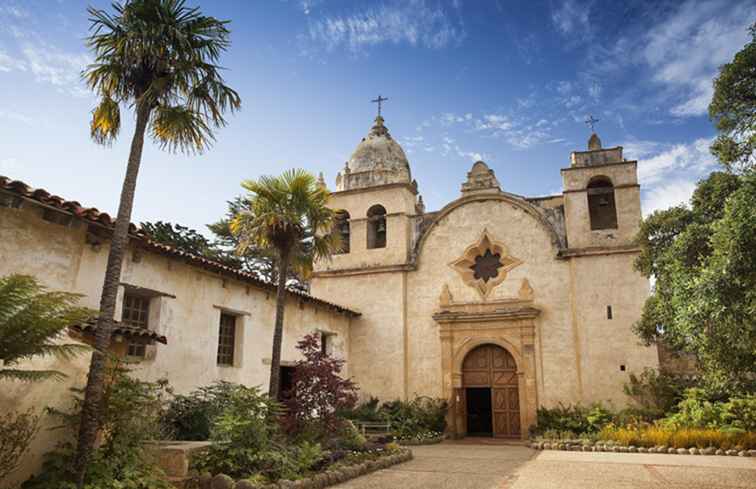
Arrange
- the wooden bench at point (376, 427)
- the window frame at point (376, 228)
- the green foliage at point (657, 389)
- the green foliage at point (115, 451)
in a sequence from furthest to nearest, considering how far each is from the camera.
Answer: the window frame at point (376, 228) < the wooden bench at point (376, 427) < the green foliage at point (657, 389) < the green foliage at point (115, 451)

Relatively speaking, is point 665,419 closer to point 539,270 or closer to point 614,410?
point 614,410

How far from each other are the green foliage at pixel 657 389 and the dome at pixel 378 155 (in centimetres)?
1123

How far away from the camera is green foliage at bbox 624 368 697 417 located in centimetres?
1520

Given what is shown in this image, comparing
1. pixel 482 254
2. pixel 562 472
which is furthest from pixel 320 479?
pixel 482 254

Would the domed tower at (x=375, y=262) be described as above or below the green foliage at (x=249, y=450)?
above

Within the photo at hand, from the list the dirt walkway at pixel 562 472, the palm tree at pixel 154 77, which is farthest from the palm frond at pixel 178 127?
the dirt walkway at pixel 562 472

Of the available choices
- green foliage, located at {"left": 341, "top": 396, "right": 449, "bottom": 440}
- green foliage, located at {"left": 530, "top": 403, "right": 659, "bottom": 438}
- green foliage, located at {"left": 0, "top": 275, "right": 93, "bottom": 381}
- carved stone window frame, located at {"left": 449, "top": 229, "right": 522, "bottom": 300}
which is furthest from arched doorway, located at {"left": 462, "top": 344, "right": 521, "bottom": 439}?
green foliage, located at {"left": 0, "top": 275, "right": 93, "bottom": 381}

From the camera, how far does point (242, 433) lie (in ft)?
28.3

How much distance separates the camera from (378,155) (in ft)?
73.0

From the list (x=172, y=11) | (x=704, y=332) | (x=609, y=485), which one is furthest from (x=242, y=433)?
(x=704, y=332)

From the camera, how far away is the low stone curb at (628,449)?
Answer: 39.9ft

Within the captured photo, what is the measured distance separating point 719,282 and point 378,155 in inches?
612

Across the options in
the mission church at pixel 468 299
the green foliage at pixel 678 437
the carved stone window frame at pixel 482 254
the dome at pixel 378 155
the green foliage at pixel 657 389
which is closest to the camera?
the green foliage at pixel 678 437

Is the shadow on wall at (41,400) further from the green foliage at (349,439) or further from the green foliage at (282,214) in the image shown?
the green foliage at (349,439)
